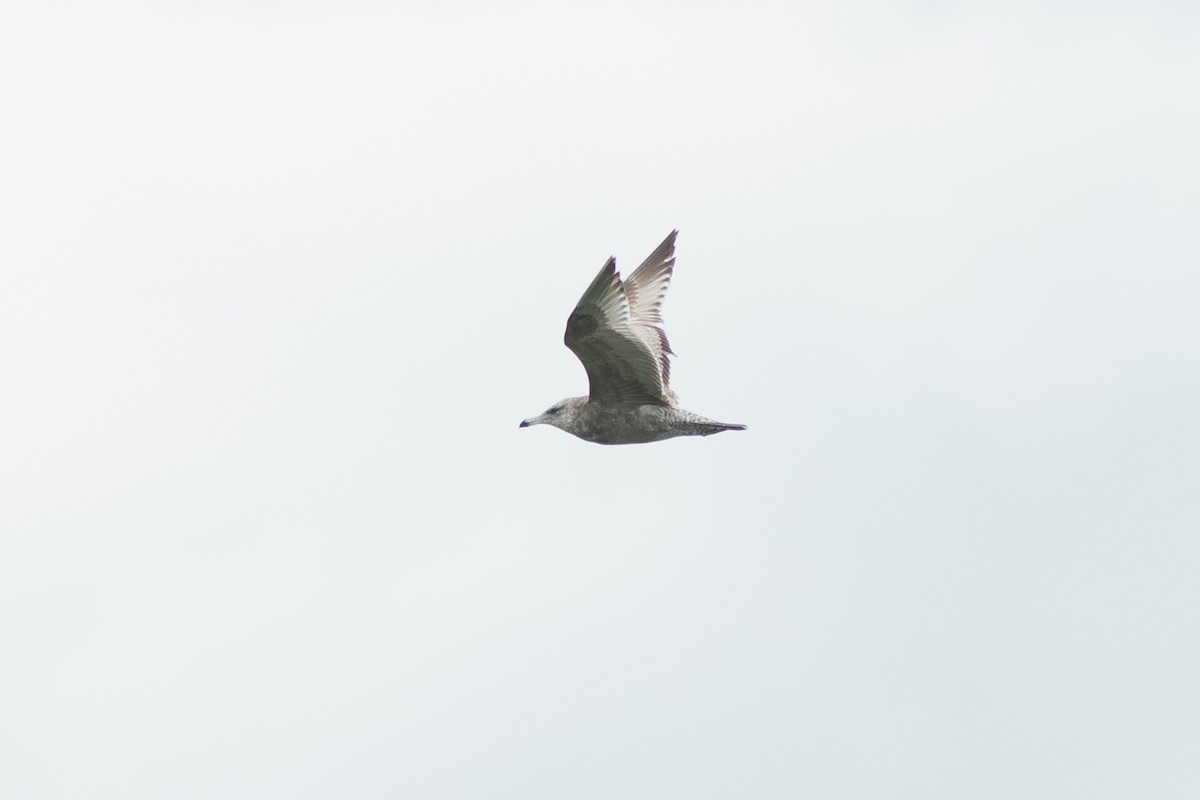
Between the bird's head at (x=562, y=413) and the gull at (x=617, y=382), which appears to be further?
the bird's head at (x=562, y=413)

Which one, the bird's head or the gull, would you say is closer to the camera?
the gull

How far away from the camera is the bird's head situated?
2358 cm

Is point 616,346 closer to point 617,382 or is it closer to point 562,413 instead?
point 617,382

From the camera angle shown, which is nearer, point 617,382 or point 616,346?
point 616,346

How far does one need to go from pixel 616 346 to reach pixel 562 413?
6.43 ft

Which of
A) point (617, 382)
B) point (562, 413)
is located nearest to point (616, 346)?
point (617, 382)

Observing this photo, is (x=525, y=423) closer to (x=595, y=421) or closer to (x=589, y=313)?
(x=595, y=421)

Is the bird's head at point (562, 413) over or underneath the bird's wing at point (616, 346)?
underneath

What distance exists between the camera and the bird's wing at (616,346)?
70.4 feet

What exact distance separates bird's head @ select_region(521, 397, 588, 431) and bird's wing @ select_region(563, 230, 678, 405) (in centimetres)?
41

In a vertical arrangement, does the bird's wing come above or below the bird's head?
above

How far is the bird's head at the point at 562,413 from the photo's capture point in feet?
77.4

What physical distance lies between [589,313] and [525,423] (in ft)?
10.6

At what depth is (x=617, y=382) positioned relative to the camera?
22891mm
